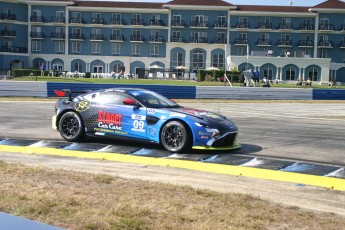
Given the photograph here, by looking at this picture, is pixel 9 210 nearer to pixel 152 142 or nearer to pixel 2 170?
pixel 2 170

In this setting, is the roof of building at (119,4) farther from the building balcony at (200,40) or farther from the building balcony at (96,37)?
the building balcony at (200,40)

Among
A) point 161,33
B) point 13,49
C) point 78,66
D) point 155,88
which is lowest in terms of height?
point 155,88

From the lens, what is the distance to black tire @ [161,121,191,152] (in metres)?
10.2

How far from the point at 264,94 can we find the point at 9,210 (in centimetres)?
3003

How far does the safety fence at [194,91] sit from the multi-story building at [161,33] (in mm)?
44640

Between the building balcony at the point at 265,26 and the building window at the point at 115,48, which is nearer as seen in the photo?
the building balcony at the point at 265,26

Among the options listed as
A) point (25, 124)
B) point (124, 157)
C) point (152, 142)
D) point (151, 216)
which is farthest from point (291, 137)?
point (151, 216)

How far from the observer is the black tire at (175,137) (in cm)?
1021

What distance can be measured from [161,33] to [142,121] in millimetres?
71980

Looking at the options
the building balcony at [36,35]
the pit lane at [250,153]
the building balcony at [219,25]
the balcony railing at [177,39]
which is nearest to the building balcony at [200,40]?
the balcony railing at [177,39]

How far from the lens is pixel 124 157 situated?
→ 32.2ft

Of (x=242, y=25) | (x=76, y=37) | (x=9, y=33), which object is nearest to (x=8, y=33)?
(x=9, y=33)

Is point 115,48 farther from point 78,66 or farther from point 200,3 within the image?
point 200,3

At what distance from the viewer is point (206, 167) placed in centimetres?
901
